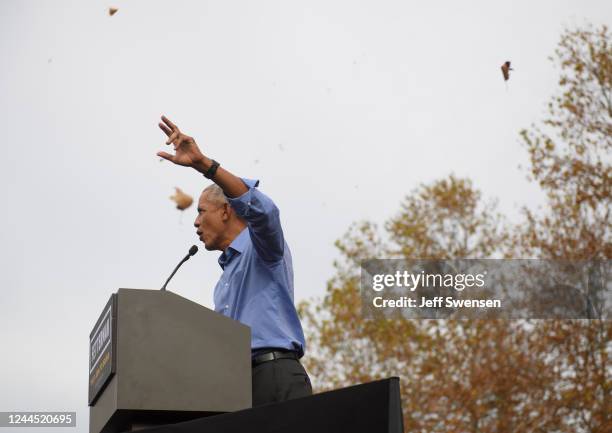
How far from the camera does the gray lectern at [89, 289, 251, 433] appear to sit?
9.95 feet

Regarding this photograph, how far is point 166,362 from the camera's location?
3.07m

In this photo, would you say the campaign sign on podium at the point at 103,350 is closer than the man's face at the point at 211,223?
Yes

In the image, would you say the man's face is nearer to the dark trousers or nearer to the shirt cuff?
the shirt cuff

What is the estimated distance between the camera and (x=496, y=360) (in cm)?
1873

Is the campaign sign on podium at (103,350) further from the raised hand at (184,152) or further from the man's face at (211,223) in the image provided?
the man's face at (211,223)

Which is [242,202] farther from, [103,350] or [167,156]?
[103,350]

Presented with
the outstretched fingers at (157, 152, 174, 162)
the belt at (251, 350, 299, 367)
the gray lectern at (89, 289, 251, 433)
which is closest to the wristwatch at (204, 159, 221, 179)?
the outstretched fingers at (157, 152, 174, 162)

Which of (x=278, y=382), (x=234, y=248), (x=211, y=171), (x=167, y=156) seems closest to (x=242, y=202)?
(x=211, y=171)

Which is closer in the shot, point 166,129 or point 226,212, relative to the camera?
point 166,129

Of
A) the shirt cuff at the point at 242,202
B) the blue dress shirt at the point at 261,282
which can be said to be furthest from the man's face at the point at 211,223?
the shirt cuff at the point at 242,202

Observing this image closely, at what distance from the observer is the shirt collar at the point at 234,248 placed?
13.1ft

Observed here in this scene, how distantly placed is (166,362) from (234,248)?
100 centimetres

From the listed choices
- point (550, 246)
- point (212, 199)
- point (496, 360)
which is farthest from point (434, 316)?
point (212, 199)

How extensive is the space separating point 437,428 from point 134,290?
626 inches
